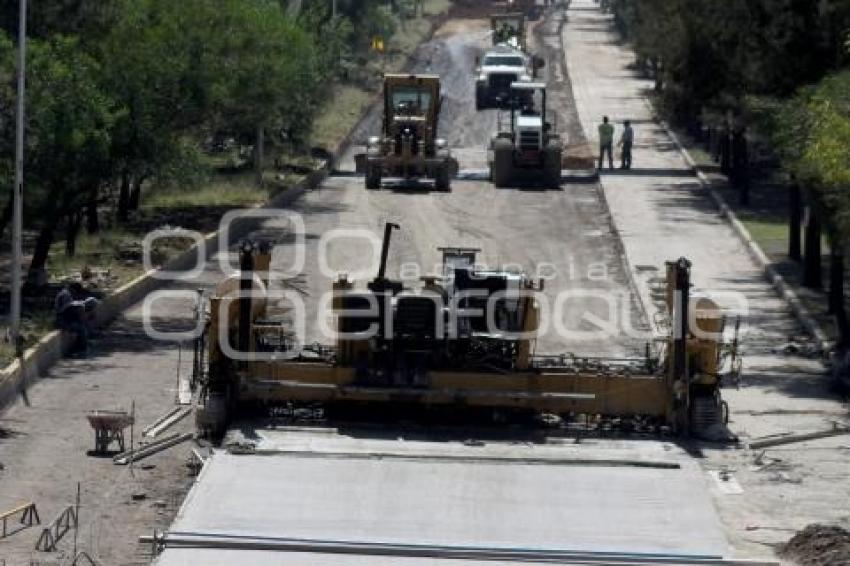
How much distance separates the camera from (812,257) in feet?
143

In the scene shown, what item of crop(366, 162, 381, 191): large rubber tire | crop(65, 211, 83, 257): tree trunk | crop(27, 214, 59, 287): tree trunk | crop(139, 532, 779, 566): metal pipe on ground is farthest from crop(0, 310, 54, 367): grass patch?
crop(366, 162, 381, 191): large rubber tire

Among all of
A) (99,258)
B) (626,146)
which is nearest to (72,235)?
(99,258)

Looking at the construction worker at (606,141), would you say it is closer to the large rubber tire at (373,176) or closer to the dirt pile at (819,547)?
the large rubber tire at (373,176)

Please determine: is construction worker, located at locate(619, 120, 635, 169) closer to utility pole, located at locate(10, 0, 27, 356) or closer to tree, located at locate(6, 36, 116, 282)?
tree, located at locate(6, 36, 116, 282)

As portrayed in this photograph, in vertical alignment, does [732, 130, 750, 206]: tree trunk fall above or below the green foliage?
below

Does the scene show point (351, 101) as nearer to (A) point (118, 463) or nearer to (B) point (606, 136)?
(B) point (606, 136)

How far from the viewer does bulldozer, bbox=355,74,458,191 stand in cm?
5766

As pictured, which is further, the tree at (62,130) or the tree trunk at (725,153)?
the tree trunk at (725,153)

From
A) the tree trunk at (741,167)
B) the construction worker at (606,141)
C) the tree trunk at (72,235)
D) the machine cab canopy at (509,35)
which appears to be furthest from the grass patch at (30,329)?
the machine cab canopy at (509,35)

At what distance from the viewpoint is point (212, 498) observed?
76.0 feet

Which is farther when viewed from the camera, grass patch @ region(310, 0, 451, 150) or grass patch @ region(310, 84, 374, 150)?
grass patch @ region(310, 0, 451, 150)

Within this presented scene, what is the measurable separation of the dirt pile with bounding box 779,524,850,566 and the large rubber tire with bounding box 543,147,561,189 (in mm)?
36056

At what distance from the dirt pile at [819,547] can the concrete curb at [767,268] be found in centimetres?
1332

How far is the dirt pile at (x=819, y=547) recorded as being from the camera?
22.5 m
